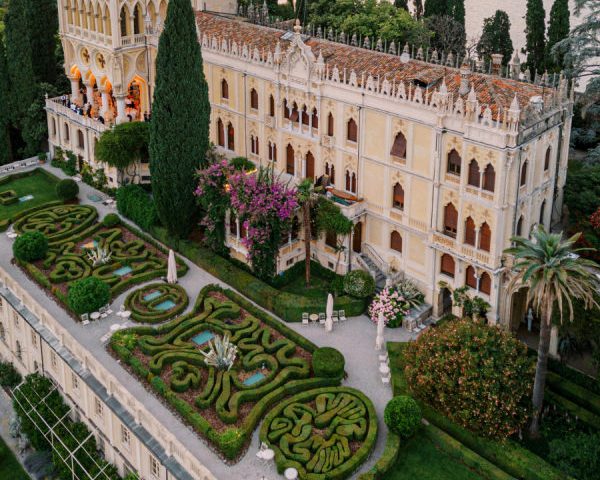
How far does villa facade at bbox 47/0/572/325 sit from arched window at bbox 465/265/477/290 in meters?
0.10

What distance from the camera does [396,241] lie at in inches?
2089

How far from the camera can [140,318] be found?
165 ft

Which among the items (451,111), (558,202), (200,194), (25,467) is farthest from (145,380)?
(558,202)

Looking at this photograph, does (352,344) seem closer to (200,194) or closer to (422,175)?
(422,175)

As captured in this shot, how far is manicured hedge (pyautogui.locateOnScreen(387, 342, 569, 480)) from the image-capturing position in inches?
1508

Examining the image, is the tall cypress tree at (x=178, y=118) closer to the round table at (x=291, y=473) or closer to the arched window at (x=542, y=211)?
the arched window at (x=542, y=211)

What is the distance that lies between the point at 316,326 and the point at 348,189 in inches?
401

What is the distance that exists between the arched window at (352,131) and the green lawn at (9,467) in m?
29.3

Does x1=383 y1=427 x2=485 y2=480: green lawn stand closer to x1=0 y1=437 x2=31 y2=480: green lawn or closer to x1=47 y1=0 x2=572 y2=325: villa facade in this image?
x1=47 y1=0 x2=572 y2=325: villa facade

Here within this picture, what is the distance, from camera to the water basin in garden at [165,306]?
51.7 meters

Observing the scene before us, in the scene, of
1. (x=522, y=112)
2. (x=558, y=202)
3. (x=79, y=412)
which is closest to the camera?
(x=522, y=112)

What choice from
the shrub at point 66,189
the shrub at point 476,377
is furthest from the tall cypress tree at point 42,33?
the shrub at point 476,377

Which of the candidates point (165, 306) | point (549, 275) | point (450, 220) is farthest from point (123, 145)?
point (549, 275)

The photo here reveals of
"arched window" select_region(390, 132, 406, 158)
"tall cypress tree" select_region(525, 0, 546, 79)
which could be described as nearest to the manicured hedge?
"arched window" select_region(390, 132, 406, 158)
